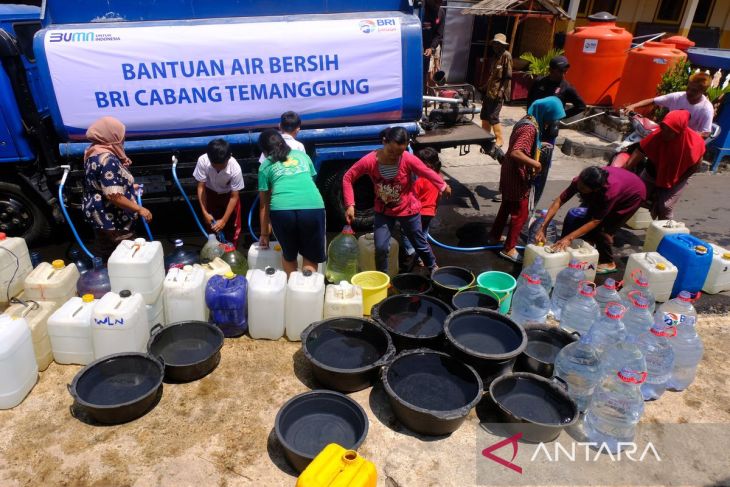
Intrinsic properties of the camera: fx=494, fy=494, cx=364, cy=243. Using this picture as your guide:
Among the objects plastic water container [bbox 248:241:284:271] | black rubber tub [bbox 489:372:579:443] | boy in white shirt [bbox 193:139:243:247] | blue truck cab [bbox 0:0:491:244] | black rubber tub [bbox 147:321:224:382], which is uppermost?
blue truck cab [bbox 0:0:491:244]

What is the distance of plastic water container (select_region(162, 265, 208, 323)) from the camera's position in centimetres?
399

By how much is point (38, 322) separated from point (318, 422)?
2.29m

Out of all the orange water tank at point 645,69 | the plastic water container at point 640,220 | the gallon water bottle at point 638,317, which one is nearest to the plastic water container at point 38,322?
the gallon water bottle at point 638,317

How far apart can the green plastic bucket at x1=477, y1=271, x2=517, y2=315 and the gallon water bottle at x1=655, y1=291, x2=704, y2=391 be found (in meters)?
1.18

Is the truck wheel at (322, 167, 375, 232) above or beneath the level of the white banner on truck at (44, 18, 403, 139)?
beneath

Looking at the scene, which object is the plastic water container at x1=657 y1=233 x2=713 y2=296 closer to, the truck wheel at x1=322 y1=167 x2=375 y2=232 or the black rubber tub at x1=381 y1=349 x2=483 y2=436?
the black rubber tub at x1=381 y1=349 x2=483 y2=436

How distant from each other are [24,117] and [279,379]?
155 inches

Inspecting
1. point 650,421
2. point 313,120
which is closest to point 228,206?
point 313,120

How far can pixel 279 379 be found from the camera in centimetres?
384

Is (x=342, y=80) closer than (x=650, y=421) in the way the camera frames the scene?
No

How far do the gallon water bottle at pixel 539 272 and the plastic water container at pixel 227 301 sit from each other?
250cm

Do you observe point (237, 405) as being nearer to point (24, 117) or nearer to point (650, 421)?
point (650, 421)

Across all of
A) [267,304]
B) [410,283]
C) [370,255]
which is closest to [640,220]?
[410,283]

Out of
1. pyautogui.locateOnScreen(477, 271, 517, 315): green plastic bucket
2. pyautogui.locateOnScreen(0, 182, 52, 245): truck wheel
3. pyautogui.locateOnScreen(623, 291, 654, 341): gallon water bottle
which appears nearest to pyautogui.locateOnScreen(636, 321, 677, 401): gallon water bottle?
pyautogui.locateOnScreen(623, 291, 654, 341): gallon water bottle
